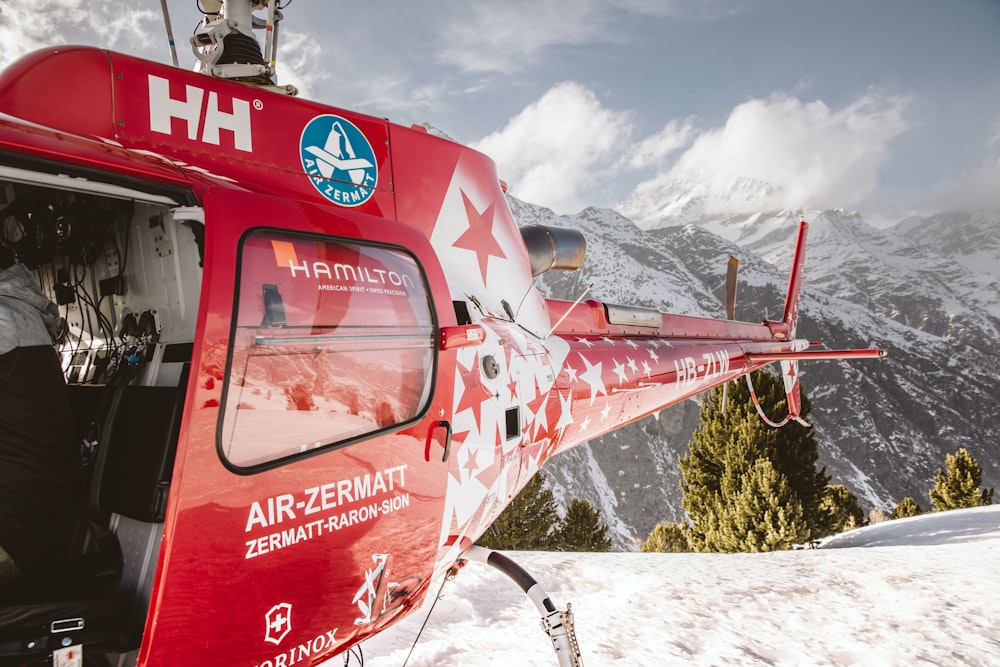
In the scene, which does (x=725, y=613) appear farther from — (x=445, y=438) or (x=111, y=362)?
(x=111, y=362)

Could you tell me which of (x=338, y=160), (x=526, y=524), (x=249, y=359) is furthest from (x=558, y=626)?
(x=526, y=524)

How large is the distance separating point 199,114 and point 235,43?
971 millimetres

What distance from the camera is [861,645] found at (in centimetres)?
408

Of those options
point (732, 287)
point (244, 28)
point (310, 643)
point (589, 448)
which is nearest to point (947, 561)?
point (732, 287)

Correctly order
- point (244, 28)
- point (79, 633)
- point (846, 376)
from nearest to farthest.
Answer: point (79, 633) < point (244, 28) < point (846, 376)

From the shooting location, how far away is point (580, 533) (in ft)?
76.4

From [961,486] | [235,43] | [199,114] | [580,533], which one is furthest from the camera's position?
[580,533]

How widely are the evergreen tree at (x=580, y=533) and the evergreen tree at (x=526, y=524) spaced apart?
51 centimetres

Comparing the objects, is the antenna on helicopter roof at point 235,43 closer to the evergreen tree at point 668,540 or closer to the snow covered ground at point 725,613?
the snow covered ground at point 725,613

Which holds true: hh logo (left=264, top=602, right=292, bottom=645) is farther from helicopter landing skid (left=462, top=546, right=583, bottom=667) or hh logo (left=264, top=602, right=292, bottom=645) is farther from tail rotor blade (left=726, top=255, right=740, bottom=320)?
tail rotor blade (left=726, top=255, right=740, bottom=320)

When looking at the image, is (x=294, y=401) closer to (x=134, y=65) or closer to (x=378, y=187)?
(x=378, y=187)

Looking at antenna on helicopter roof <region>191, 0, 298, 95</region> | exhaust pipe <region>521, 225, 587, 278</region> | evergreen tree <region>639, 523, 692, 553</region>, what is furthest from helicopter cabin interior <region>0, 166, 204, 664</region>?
evergreen tree <region>639, 523, 692, 553</region>

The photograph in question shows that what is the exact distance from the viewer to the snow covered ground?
12.7ft

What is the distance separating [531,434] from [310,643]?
163 centimetres
